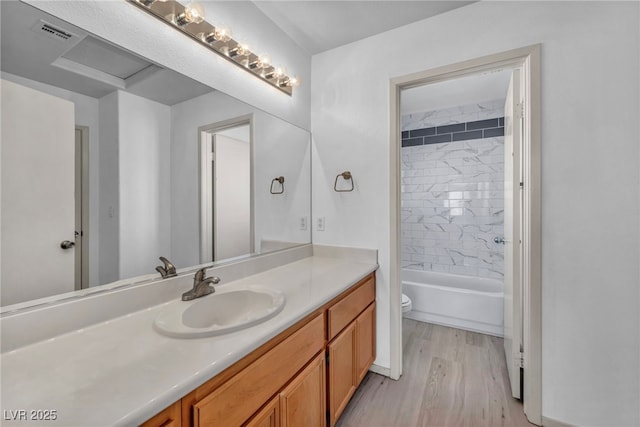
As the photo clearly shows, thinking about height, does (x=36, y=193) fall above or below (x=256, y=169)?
below

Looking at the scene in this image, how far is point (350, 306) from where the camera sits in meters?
1.55

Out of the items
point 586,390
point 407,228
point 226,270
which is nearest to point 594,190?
point 586,390

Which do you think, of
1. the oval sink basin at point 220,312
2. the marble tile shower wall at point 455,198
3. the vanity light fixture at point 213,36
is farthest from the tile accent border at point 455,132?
the oval sink basin at point 220,312

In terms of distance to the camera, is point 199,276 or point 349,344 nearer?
point 199,276

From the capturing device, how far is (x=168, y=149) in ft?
4.35

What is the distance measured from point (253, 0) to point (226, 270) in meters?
1.57

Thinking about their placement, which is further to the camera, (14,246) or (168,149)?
(168,149)

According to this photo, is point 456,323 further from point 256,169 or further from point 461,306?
point 256,169

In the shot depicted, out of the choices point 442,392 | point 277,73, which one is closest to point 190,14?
point 277,73

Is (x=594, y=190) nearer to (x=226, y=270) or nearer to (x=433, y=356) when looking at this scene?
(x=433, y=356)

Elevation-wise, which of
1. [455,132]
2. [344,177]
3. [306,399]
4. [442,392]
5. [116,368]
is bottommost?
[442,392]

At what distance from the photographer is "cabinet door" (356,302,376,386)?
5.46 ft

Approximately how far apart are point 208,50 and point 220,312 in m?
1.31

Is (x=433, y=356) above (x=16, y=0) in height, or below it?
below
